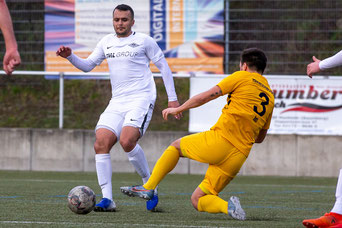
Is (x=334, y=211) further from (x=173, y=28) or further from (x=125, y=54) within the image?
(x=173, y=28)

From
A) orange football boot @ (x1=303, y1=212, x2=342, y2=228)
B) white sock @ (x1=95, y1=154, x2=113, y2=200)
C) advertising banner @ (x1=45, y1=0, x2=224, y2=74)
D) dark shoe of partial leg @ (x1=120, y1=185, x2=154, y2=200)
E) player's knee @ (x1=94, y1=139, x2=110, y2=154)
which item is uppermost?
advertising banner @ (x1=45, y1=0, x2=224, y2=74)

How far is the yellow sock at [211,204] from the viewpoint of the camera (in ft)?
23.1

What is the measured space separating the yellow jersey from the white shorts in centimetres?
134

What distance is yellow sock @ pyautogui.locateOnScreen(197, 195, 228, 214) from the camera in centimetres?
705

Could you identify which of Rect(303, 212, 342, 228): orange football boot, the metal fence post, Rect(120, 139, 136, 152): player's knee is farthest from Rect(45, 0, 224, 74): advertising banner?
Rect(303, 212, 342, 228): orange football boot


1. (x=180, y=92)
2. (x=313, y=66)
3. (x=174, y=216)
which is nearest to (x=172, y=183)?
(x=180, y=92)

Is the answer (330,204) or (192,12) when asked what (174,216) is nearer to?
(330,204)

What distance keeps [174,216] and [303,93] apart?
26.7 feet

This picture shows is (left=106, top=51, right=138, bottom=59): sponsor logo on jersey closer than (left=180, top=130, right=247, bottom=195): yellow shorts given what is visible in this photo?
No

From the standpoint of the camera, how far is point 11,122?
1709 cm

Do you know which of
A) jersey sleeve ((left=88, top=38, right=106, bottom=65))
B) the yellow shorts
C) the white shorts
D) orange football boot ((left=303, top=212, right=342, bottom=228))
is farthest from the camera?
jersey sleeve ((left=88, top=38, right=106, bottom=65))

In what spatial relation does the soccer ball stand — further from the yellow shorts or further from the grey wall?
the grey wall

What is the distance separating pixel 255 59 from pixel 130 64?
176 centimetres

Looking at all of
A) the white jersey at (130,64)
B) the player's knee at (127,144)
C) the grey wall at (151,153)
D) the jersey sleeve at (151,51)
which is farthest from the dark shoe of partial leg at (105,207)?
the grey wall at (151,153)
